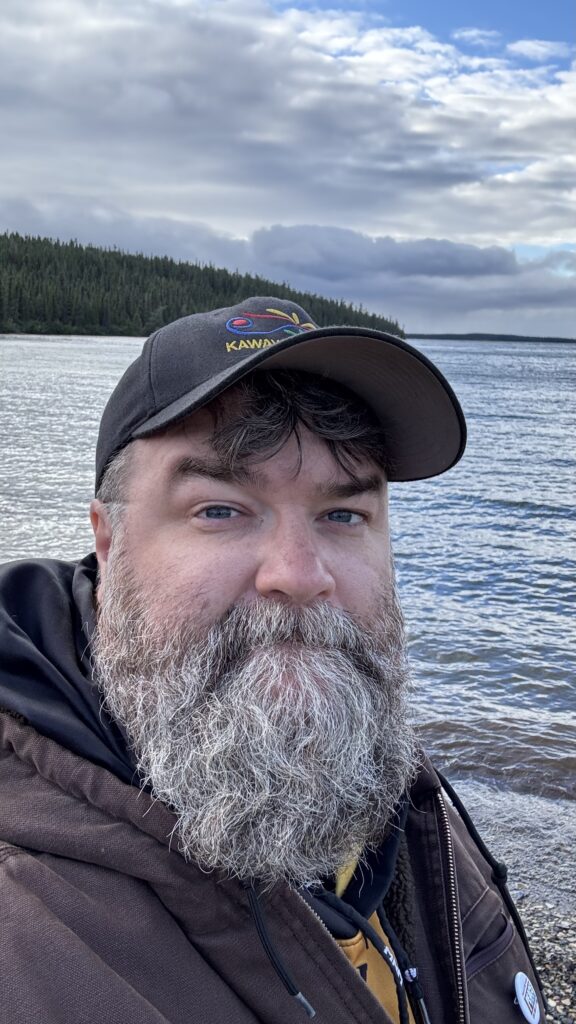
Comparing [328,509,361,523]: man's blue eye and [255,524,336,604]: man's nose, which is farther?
[328,509,361,523]: man's blue eye

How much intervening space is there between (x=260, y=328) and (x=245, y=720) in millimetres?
942

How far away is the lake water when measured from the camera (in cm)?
650

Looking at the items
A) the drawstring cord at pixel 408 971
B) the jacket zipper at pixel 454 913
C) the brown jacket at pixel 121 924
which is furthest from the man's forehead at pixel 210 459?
the drawstring cord at pixel 408 971

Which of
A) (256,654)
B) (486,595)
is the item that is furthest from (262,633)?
(486,595)

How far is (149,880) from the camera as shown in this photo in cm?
160

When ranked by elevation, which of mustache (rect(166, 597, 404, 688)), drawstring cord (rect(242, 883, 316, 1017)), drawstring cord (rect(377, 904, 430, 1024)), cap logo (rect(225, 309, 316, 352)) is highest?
cap logo (rect(225, 309, 316, 352))

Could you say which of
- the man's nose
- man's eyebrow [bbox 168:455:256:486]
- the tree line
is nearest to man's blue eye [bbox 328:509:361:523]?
the man's nose

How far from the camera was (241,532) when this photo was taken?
2.03 metres

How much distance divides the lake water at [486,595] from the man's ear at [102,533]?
4.07 m

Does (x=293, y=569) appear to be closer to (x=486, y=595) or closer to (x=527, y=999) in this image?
(x=527, y=999)

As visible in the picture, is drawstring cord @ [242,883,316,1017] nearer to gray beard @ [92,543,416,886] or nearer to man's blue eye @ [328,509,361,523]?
gray beard @ [92,543,416,886]

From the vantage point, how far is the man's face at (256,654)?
1.91 metres

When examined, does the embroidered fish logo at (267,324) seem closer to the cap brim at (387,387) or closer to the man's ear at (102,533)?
the cap brim at (387,387)

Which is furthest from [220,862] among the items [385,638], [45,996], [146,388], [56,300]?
[56,300]
